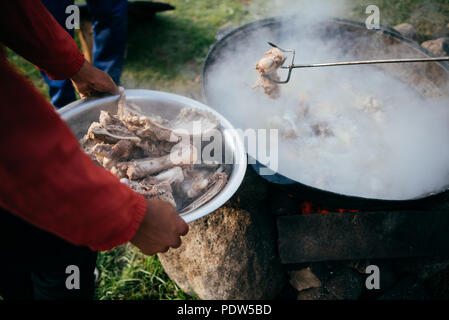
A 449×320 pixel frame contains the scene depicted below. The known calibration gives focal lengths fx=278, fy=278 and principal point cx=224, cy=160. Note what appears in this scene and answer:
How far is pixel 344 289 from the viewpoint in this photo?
97.0 inches

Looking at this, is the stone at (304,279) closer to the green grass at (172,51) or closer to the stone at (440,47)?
the green grass at (172,51)

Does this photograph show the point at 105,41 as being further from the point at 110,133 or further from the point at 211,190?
the point at 211,190

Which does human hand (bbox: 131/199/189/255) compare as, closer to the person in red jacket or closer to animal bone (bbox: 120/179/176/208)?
the person in red jacket

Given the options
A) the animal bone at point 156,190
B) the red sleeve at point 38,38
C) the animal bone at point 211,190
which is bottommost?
the animal bone at point 211,190

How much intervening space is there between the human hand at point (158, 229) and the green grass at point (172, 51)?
1.68 meters

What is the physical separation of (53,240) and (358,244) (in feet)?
7.65

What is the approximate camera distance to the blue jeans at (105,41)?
12.5 ft

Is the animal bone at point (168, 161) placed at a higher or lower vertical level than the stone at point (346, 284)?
higher

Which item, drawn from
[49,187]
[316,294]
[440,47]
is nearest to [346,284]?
[316,294]

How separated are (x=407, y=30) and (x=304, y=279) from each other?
384 cm

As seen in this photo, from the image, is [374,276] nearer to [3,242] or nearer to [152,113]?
[152,113]

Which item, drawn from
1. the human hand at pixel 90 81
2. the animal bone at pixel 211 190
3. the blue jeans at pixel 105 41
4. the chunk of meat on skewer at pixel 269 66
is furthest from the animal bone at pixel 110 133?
the blue jeans at pixel 105 41
